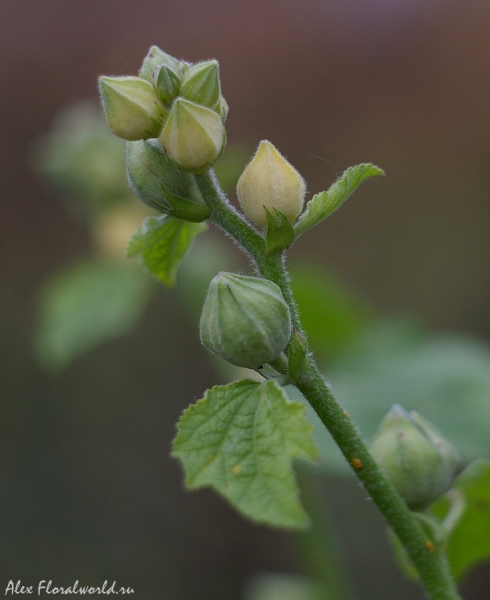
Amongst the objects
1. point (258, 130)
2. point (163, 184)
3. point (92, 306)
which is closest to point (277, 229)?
Answer: point (163, 184)

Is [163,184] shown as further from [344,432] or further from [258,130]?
[258,130]

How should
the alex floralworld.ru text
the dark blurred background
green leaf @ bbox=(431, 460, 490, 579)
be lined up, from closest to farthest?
green leaf @ bbox=(431, 460, 490, 579)
the alex floralworld.ru text
the dark blurred background

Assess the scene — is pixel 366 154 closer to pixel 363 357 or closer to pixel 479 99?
pixel 479 99

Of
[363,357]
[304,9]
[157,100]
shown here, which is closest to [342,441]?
[157,100]

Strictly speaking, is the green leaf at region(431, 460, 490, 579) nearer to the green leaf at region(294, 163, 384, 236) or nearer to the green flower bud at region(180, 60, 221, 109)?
the green leaf at region(294, 163, 384, 236)

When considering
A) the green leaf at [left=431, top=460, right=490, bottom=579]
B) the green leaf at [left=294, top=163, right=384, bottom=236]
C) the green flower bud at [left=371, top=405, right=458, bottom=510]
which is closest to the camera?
the green leaf at [left=294, top=163, right=384, bottom=236]

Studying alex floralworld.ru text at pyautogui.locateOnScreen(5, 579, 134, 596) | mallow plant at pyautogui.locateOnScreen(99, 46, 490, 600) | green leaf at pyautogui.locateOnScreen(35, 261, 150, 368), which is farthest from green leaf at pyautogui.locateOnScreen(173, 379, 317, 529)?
green leaf at pyautogui.locateOnScreen(35, 261, 150, 368)

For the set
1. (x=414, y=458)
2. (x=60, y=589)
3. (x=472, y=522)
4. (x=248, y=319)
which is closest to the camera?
(x=248, y=319)
